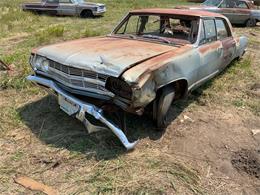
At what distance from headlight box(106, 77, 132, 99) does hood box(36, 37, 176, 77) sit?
0.13 m

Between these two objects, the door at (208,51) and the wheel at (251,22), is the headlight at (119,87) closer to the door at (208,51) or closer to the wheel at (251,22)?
the door at (208,51)

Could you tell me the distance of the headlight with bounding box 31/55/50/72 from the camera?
4261 mm

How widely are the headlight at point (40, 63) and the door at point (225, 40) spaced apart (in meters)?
2.88

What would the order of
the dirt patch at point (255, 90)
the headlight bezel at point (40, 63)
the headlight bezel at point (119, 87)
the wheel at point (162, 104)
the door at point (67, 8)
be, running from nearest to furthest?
the headlight bezel at point (119, 87), the wheel at point (162, 104), the headlight bezel at point (40, 63), the dirt patch at point (255, 90), the door at point (67, 8)

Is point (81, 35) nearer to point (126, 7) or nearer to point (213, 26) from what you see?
point (213, 26)

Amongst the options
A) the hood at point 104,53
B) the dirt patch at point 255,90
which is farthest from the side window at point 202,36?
the dirt patch at point 255,90

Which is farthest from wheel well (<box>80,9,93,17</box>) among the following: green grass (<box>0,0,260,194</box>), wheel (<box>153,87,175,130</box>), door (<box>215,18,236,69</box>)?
wheel (<box>153,87,175,130</box>)

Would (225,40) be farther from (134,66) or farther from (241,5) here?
(241,5)

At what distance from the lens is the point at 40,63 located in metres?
4.34

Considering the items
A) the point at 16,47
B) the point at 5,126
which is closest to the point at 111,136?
the point at 5,126

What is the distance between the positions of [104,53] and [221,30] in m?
2.67

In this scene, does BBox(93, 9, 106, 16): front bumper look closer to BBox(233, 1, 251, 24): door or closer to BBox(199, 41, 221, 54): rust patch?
BBox(233, 1, 251, 24): door

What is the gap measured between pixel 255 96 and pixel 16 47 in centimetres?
606

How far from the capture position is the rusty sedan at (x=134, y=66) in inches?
141
